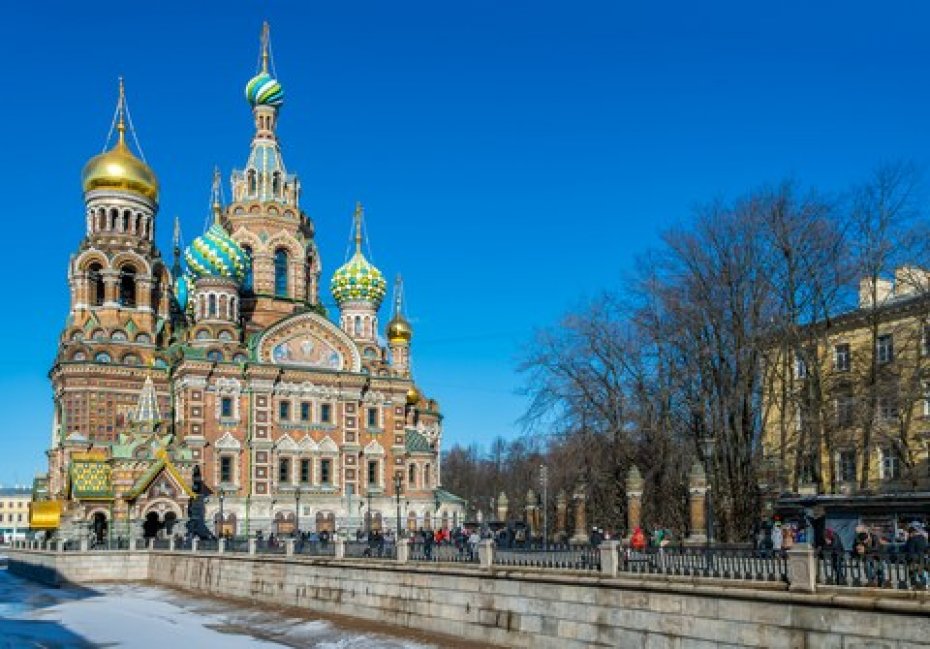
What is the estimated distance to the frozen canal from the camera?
2534cm

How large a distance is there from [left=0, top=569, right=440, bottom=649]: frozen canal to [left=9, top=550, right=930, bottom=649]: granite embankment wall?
41.5 inches

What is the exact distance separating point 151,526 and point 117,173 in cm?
2148

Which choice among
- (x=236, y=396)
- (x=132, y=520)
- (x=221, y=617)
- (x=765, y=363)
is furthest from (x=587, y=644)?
(x=236, y=396)

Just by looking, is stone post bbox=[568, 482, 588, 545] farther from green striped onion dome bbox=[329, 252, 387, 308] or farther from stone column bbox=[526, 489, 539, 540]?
green striped onion dome bbox=[329, 252, 387, 308]

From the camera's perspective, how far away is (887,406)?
27328mm

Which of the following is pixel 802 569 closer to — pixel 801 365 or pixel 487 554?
pixel 487 554

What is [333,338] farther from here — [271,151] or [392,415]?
[271,151]

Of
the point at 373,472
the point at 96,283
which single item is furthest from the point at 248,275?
the point at 373,472

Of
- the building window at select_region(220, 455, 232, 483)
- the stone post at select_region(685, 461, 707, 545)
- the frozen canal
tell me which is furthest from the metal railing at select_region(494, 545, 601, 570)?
the building window at select_region(220, 455, 232, 483)

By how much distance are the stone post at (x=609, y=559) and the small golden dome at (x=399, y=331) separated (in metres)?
45.5

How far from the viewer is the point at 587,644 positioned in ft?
64.8

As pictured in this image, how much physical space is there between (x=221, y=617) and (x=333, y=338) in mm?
26359

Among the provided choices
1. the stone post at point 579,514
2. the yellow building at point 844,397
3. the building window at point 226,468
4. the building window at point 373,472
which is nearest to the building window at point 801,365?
the yellow building at point 844,397

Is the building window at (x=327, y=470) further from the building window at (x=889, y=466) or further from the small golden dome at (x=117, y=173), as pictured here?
the building window at (x=889, y=466)
